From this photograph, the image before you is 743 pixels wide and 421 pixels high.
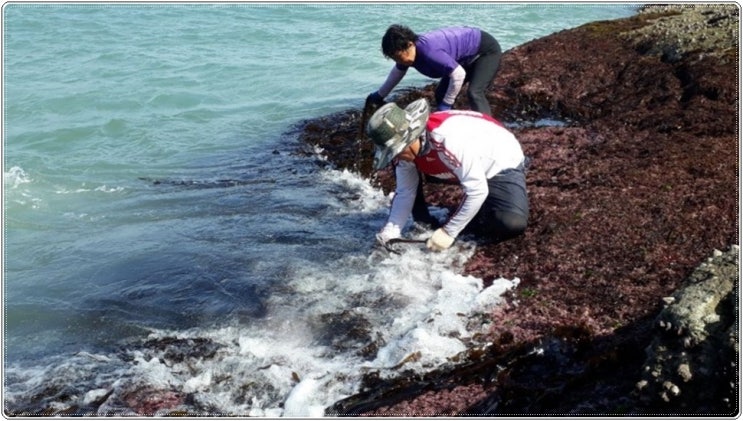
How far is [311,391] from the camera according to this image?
4.21 metres

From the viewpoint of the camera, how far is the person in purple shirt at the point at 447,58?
20.7ft

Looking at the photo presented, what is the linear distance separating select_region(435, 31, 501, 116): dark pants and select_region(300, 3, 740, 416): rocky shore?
33.3 inches

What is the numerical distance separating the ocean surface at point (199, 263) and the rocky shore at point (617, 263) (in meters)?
0.29

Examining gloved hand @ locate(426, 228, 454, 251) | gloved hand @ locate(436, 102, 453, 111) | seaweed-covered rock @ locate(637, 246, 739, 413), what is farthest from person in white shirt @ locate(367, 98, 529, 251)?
seaweed-covered rock @ locate(637, 246, 739, 413)

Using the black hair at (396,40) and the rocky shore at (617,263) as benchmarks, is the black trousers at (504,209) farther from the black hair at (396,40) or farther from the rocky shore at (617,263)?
the black hair at (396,40)

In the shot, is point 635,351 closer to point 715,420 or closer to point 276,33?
point 715,420

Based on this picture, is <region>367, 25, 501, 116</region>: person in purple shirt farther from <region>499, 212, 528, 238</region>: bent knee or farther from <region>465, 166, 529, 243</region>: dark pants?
<region>499, 212, 528, 238</region>: bent knee

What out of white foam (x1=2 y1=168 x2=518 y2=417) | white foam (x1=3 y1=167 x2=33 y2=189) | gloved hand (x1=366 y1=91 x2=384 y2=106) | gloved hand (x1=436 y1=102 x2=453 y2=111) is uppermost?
gloved hand (x1=436 y1=102 x2=453 y2=111)

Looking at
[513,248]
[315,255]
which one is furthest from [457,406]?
[315,255]

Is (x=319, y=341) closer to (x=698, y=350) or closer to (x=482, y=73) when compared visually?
(x=698, y=350)

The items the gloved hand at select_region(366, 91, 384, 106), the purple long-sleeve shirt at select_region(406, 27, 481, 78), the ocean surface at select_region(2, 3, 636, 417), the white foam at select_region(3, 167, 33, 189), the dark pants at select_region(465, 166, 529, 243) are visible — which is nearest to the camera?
the ocean surface at select_region(2, 3, 636, 417)

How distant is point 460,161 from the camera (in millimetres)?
4867

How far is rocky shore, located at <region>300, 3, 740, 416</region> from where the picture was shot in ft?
11.3

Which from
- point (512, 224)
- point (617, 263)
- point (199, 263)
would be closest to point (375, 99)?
point (199, 263)
